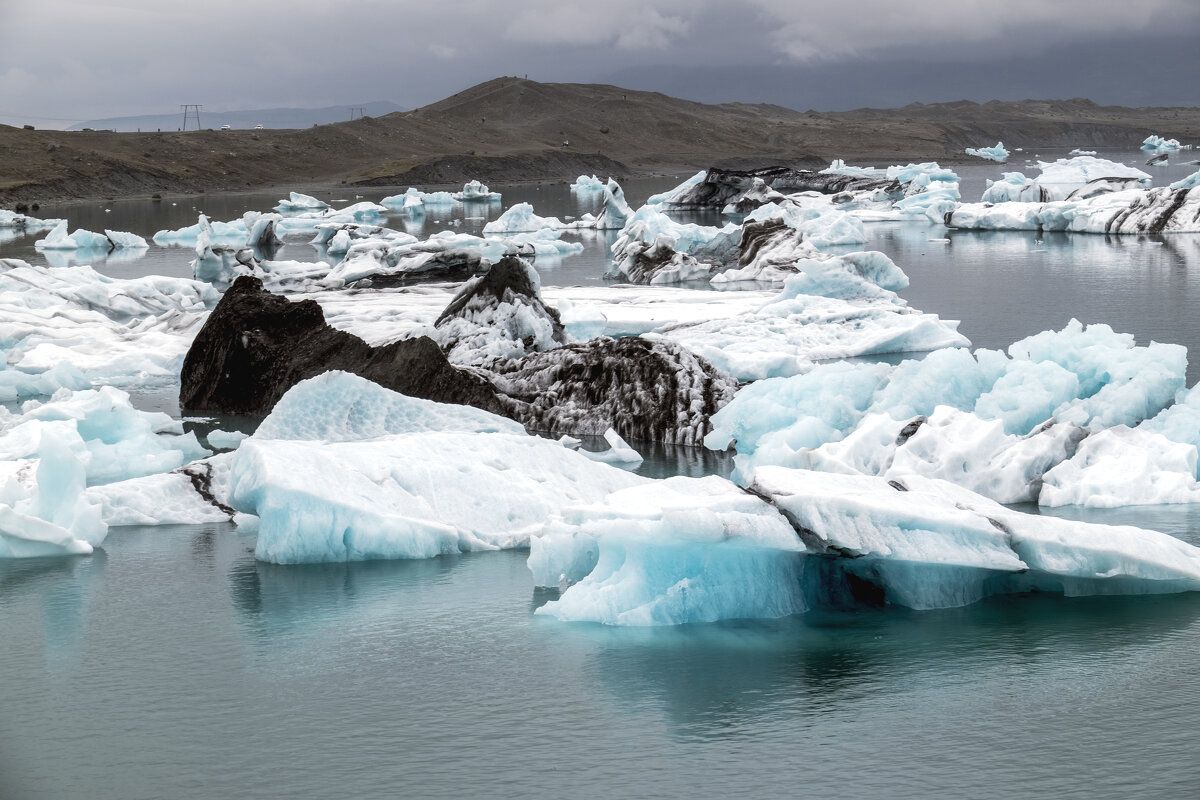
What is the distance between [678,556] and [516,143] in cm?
9078

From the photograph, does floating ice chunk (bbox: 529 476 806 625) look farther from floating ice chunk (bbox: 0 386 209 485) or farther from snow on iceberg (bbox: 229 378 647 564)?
floating ice chunk (bbox: 0 386 209 485)

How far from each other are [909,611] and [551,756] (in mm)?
3308

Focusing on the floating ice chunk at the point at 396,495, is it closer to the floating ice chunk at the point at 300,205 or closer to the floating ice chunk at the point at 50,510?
the floating ice chunk at the point at 50,510

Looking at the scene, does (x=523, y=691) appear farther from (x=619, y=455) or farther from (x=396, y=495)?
(x=619, y=455)

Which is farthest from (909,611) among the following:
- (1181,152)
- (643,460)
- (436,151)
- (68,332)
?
(1181,152)

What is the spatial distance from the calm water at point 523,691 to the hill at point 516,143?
174 ft

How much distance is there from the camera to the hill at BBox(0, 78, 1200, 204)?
67188mm

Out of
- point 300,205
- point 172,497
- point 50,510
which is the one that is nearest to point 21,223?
point 300,205

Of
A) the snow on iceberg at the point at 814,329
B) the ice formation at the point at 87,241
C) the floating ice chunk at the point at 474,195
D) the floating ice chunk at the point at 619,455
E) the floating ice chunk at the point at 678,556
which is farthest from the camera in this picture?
the floating ice chunk at the point at 474,195

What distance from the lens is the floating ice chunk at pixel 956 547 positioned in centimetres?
849

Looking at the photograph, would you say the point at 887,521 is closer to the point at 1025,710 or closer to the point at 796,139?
the point at 1025,710

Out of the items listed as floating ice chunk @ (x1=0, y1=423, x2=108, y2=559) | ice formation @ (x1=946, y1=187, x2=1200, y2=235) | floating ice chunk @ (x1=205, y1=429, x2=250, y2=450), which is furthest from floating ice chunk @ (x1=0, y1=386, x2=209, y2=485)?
ice formation @ (x1=946, y1=187, x2=1200, y2=235)

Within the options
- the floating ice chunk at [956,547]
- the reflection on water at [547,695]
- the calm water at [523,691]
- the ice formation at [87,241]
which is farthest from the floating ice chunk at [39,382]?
the ice formation at [87,241]

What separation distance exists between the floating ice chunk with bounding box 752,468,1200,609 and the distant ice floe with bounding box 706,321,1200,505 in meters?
2.44
